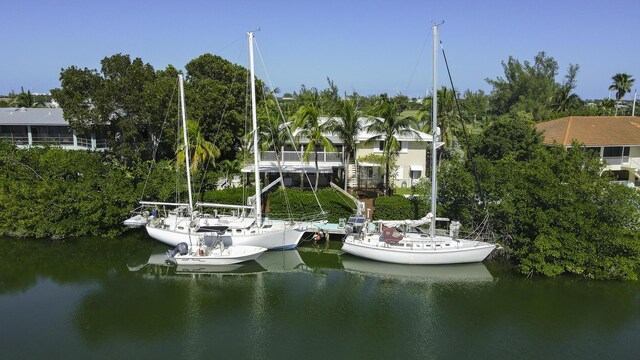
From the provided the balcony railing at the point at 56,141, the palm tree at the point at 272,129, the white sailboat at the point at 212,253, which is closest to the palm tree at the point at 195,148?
the palm tree at the point at 272,129

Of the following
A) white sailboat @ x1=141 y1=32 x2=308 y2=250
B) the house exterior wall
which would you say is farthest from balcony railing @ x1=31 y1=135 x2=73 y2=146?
the house exterior wall

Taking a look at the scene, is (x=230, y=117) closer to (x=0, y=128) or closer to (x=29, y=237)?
(x=29, y=237)

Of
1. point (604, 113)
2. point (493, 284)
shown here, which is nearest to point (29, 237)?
point (493, 284)

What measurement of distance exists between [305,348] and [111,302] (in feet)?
37.0

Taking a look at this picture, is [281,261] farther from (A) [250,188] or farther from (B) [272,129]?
(B) [272,129]

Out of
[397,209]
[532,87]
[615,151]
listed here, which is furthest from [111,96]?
[532,87]

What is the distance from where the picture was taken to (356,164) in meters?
42.2

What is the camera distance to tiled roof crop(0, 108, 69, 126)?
46375 millimetres

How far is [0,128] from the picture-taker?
4800 centimetres

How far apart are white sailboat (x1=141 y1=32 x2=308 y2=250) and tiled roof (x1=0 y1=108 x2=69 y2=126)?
71.5 feet

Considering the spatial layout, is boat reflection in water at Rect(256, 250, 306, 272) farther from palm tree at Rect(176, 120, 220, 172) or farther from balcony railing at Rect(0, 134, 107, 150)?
balcony railing at Rect(0, 134, 107, 150)

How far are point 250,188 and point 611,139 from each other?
30213 mm

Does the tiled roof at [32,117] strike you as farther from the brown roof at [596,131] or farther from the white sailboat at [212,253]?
the brown roof at [596,131]

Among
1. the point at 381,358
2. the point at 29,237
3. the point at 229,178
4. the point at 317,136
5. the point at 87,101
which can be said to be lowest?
the point at 381,358
